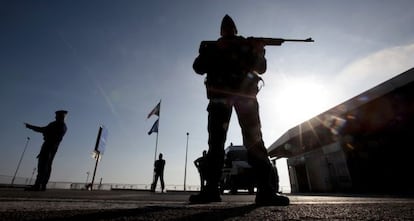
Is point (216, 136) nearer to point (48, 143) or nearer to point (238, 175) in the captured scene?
point (48, 143)

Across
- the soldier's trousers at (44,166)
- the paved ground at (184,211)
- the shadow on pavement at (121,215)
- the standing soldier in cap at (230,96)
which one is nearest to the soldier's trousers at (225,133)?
the standing soldier in cap at (230,96)

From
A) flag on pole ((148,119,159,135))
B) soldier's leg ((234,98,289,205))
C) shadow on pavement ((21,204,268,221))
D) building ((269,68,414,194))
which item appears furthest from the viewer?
flag on pole ((148,119,159,135))

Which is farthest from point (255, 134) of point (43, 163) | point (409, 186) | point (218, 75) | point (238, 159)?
point (409, 186)

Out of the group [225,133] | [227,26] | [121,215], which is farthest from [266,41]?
[121,215]

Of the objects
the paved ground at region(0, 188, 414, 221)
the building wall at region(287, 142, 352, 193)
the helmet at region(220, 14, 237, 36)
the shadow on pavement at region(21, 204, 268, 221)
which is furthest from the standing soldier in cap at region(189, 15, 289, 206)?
the building wall at region(287, 142, 352, 193)

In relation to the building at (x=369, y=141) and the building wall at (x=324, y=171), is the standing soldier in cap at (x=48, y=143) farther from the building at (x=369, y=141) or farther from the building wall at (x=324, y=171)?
the building wall at (x=324, y=171)

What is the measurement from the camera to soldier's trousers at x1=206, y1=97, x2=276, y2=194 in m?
1.95

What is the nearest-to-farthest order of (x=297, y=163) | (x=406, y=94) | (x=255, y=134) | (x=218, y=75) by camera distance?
(x=255, y=134) < (x=218, y=75) < (x=406, y=94) < (x=297, y=163)

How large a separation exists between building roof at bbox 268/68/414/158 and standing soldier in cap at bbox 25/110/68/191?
9843 mm

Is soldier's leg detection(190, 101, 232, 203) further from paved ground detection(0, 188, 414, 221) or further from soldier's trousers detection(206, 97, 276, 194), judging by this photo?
paved ground detection(0, 188, 414, 221)

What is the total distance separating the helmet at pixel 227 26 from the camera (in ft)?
8.31

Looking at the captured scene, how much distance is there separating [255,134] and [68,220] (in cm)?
166

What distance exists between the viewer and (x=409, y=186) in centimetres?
780

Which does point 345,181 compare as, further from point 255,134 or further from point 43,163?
point 43,163
